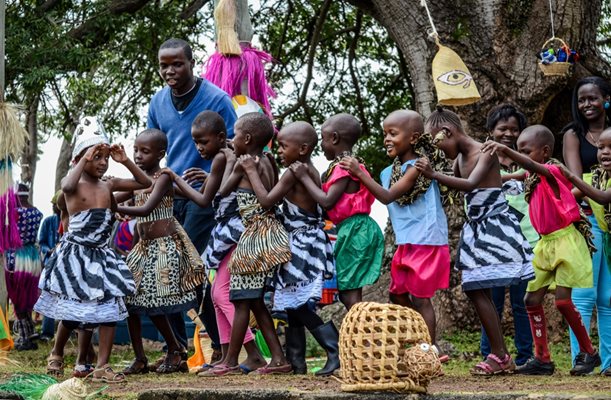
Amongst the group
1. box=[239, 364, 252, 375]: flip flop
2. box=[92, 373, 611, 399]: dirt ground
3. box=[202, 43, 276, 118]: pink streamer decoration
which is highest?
box=[202, 43, 276, 118]: pink streamer decoration

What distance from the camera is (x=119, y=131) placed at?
48.0ft

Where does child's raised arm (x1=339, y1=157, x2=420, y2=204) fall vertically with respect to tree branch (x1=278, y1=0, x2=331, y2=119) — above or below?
below

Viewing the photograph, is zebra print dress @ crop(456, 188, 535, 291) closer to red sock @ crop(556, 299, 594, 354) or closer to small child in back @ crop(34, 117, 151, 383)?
red sock @ crop(556, 299, 594, 354)

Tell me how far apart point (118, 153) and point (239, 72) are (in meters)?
2.33

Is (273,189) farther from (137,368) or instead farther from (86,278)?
(137,368)

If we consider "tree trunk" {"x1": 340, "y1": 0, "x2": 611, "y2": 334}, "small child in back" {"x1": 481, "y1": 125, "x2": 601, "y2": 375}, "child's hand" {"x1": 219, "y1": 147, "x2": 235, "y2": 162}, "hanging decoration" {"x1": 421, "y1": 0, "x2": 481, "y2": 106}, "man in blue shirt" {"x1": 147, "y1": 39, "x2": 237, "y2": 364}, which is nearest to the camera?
"small child in back" {"x1": 481, "y1": 125, "x2": 601, "y2": 375}

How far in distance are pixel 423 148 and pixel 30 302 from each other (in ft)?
21.4

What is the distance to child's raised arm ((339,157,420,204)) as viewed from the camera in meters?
6.26

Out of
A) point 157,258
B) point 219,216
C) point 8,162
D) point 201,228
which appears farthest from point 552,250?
point 8,162

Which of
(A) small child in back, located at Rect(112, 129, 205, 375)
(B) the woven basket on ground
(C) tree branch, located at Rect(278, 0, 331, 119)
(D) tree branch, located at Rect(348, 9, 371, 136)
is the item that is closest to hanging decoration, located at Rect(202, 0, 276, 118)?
(A) small child in back, located at Rect(112, 129, 205, 375)

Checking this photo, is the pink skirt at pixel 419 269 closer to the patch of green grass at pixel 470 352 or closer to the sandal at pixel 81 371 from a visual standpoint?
the patch of green grass at pixel 470 352

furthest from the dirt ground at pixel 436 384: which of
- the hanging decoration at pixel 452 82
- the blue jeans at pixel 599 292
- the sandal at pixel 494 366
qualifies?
the hanging decoration at pixel 452 82

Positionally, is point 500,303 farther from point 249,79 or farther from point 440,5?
point 440,5

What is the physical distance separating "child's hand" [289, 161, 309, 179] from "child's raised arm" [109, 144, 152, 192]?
0.98 meters
